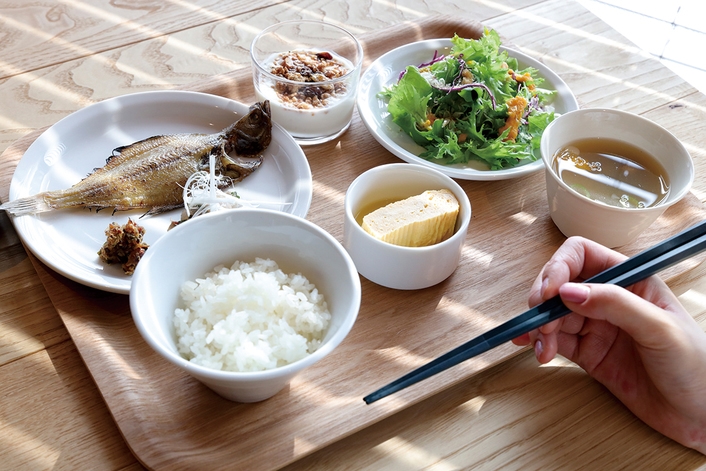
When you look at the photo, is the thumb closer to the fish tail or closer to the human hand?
the human hand

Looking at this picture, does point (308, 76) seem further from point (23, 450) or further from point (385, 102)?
point (23, 450)

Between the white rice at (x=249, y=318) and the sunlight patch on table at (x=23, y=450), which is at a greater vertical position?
the white rice at (x=249, y=318)

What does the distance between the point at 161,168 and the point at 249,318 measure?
2.10 ft

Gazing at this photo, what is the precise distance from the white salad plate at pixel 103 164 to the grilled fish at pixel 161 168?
2 centimetres

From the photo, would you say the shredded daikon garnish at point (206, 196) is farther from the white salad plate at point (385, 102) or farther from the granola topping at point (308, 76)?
the white salad plate at point (385, 102)

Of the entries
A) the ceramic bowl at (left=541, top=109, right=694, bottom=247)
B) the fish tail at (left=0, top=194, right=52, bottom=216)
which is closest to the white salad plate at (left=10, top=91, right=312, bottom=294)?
the fish tail at (left=0, top=194, right=52, bottom=216)

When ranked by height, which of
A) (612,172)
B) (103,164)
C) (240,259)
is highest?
(612,172)

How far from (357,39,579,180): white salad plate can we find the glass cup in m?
0.07

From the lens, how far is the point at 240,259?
4.29ft

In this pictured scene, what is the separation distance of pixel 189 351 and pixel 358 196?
57 cm

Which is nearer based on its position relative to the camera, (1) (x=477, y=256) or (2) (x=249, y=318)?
(2) (x=249, y=318)

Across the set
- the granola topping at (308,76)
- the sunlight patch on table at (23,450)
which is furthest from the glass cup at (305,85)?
the sunlight patch on table at (23,450)

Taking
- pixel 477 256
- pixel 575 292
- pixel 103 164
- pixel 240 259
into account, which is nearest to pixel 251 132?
pixel 103 164

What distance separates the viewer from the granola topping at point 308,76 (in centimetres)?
179
